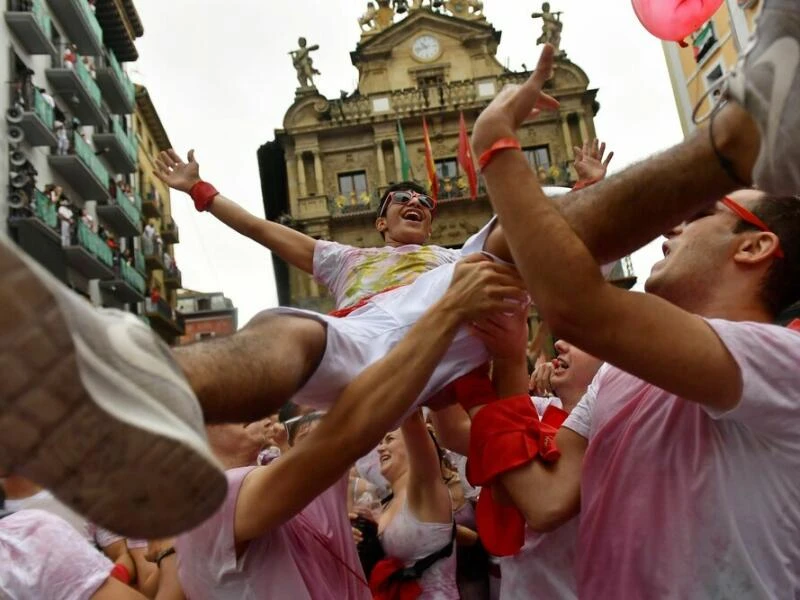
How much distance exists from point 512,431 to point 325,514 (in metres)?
0.82

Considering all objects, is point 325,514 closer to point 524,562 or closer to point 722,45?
point 524,562

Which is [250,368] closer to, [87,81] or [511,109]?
[511,109]

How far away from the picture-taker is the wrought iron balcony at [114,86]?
26797 mm

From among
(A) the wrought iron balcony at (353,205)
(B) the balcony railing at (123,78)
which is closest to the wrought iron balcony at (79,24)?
(B) the balcony railing at (123,78)

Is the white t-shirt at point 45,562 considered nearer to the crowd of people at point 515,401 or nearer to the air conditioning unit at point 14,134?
the crowd of people at point 515,401

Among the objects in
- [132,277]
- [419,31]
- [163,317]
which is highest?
[419,31]

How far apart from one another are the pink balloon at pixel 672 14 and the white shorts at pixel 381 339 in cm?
402

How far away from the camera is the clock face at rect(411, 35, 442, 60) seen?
97.7 feet

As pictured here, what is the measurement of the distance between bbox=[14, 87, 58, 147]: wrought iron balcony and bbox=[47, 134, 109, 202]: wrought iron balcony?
3.31 feet

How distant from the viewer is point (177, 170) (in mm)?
3529

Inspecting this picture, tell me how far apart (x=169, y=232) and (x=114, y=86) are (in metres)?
11.2

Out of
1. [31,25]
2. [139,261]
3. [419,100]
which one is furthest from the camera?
[139,261]

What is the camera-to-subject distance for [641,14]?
5.73m

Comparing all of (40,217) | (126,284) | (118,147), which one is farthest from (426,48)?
(40,217)
